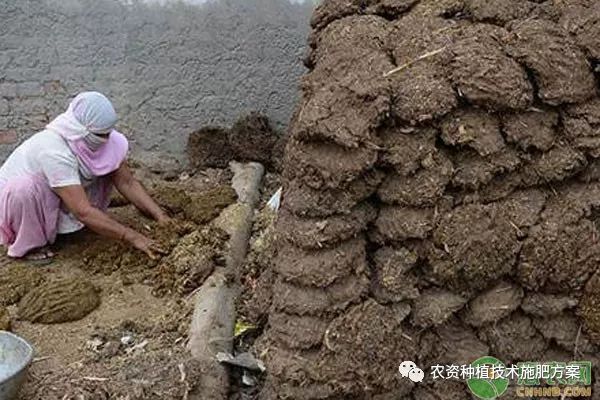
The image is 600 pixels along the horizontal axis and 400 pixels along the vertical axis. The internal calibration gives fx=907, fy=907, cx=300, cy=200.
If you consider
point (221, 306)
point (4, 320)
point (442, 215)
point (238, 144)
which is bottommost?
point (4, 320)

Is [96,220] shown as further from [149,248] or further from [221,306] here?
[221,306]

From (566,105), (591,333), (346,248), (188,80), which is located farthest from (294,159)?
(188,80)

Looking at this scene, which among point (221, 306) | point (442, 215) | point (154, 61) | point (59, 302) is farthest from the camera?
point (154, 61)

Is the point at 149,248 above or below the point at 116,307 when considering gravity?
above

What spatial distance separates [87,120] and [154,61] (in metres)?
1.24

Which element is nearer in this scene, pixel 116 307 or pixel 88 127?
pixel 116 307

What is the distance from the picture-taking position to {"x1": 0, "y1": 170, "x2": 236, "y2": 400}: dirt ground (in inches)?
145

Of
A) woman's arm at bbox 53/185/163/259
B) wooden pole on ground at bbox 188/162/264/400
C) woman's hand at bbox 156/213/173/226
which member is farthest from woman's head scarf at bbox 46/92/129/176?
wooden pole on ground at bbox 188/162/264/400

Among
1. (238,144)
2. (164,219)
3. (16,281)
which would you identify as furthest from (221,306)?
(238,144)

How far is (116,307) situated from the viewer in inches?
174

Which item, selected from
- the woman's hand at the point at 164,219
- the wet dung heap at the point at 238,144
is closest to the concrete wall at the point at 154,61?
the wet dung heap at the point at 238,144

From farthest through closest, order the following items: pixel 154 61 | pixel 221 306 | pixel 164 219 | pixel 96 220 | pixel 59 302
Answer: pixel 154 61 → pixel 164 219 → pixel 96 220 → pixel 59 302 → pixel 221 306

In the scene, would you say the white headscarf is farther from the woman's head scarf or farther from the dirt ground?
the dirt ground

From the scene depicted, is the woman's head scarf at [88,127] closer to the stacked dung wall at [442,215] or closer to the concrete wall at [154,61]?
the concrete wall at [154,61]
